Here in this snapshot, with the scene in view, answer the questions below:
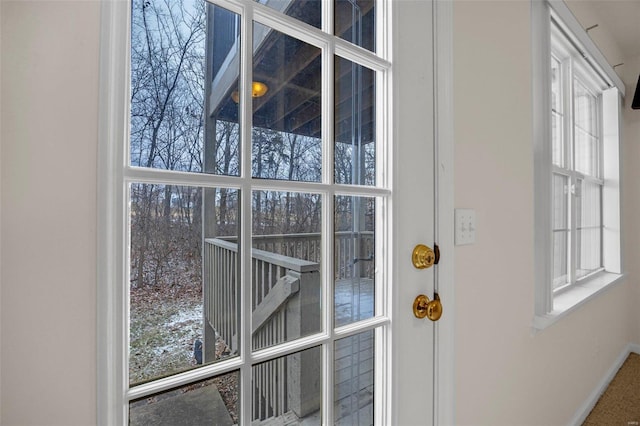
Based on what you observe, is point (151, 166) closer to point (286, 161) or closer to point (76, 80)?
point (76, 80)

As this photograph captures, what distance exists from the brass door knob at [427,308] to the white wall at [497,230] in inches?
5.6

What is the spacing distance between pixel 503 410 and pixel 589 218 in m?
1.85

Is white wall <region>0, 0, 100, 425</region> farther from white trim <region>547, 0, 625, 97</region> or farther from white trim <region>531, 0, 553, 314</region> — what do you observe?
white trim <region>547, 0, 625, 97</region>

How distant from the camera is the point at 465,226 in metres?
0.96

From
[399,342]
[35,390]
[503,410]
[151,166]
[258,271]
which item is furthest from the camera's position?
[503,410]

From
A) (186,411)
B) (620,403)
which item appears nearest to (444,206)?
(186,411)

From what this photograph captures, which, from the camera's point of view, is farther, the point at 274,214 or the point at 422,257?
the point at 422,257

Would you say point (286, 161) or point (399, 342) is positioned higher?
point (286, 161)

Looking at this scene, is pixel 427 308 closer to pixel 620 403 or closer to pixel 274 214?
pixel 274 214

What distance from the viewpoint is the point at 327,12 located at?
0.72 meters

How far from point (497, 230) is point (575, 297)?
1.02 m

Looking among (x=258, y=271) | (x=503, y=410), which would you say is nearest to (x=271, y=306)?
(x=258, y=271)

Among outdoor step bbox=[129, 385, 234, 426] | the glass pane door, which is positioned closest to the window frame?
the glass pane door

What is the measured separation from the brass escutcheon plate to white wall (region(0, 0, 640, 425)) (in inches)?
5.8
